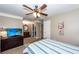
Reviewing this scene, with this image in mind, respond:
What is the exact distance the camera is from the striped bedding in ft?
3.73

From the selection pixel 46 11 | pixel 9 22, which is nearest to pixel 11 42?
pixel 9 22

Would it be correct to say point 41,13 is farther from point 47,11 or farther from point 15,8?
point 15,8

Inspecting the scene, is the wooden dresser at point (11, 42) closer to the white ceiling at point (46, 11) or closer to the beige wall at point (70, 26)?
the white ceiling at point (46, 11)

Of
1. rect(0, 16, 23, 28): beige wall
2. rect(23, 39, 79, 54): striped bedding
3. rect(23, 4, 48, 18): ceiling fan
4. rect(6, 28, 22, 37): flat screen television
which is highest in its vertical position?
rect(23, 4, 48, 18): ceiling fan

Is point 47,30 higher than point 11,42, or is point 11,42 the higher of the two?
point 47,30

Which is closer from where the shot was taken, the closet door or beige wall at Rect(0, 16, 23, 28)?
beige wall at Rect(0, 16, 23, 28)

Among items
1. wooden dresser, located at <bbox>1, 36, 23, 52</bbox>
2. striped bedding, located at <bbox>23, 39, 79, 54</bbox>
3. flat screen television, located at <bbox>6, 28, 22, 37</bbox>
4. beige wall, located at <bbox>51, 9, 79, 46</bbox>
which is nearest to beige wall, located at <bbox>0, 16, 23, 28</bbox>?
flat screen television, located at <bbox>6, 28, 22, 37</bbox>

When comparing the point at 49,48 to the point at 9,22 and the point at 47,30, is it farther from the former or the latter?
the point at 9,22

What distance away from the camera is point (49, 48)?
1.22 metres

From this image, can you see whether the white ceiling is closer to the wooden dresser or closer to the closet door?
the closet door

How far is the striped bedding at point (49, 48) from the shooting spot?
1.14m

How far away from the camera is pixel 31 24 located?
132 centimetres

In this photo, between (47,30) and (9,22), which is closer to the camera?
(9,22)
